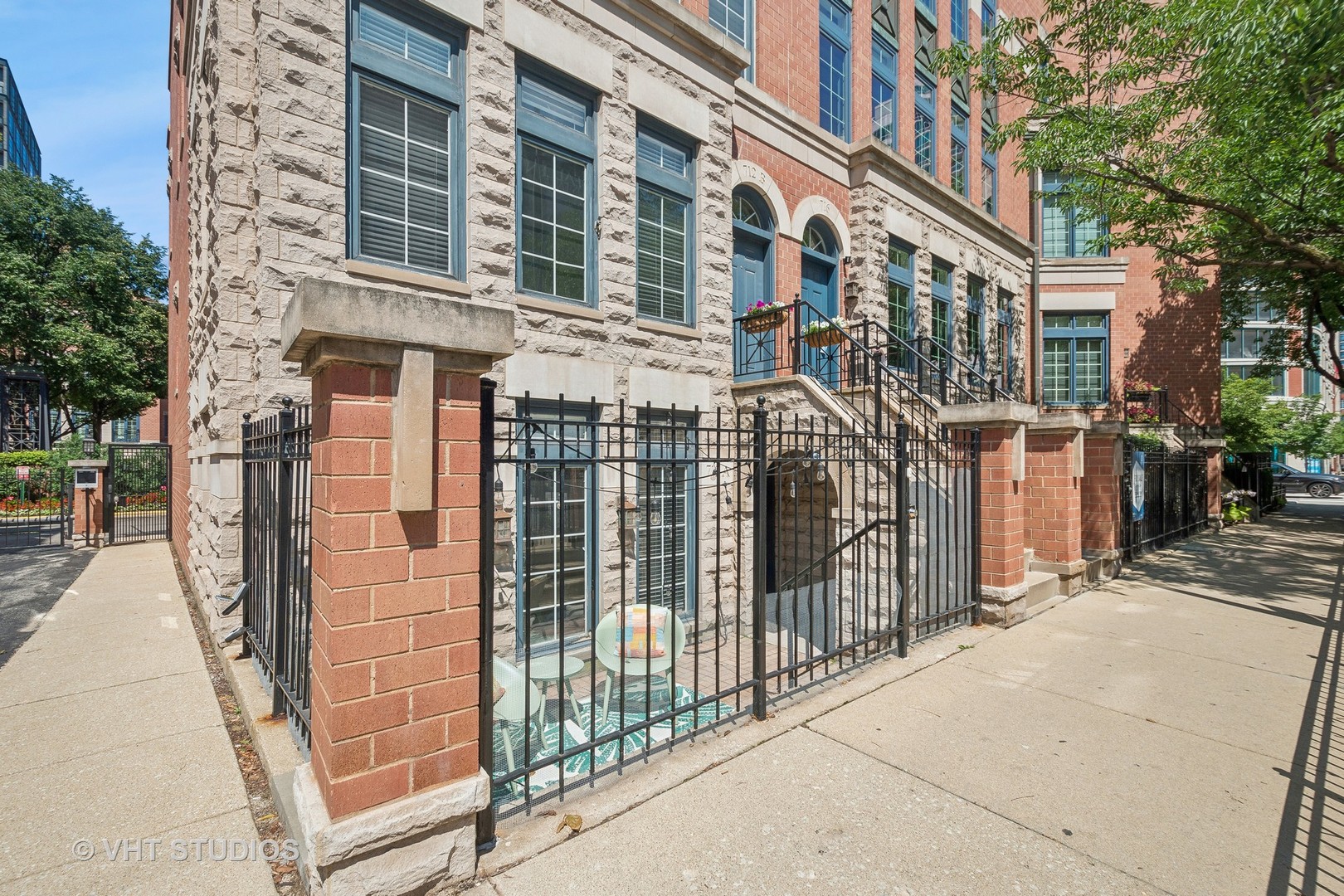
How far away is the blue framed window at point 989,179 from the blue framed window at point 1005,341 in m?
2.14

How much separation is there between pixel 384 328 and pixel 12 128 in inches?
2853

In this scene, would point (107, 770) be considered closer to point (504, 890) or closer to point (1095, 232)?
point (504, 890)

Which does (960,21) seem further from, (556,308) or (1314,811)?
(1314,811)

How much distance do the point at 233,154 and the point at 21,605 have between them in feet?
21.3

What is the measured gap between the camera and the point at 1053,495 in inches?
281

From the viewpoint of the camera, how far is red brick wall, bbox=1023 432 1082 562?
Answer: 276 inches

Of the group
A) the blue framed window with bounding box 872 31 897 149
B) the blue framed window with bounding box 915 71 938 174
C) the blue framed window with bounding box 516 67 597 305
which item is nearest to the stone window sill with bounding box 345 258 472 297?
the blue framed window with bounding box 516 67 597 305

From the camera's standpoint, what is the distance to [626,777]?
3.21 metres

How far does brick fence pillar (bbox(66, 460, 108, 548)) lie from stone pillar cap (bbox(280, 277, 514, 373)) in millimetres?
14419

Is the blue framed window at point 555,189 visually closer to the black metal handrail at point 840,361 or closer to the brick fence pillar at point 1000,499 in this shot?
the black metal handrail at point 840,361

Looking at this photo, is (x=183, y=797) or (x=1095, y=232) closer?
(x=183, y=797)

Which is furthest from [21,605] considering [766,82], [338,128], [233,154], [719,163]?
[766,82]

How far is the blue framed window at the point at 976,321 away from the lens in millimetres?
14234

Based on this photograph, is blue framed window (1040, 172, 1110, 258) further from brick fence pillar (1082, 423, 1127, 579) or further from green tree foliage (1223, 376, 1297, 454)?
brick fence pillar (1082, 423, 1127, 579)
